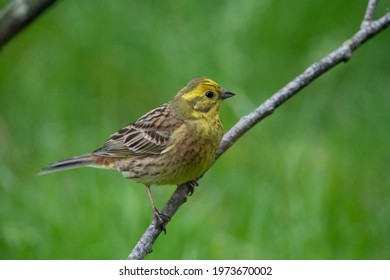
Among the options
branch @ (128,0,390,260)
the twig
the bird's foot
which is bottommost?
the bird's foot

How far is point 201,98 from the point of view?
4473mm

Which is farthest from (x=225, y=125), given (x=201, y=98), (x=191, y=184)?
(x=201, y=98)

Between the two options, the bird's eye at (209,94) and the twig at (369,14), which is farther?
the bird's eye at (209,94)

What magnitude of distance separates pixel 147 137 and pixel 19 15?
2675 mm

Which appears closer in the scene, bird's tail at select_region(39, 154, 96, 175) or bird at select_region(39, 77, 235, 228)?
bird at select_region(39, 77, 235, 228)

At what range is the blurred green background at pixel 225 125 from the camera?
5.60 metres

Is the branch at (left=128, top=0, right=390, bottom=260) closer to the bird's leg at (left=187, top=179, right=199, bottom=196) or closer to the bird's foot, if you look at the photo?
the bird's foot

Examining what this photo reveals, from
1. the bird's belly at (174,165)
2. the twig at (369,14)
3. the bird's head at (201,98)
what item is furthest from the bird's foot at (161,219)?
the twig at (369,14)

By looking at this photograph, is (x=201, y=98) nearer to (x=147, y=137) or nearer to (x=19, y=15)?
(x=147, y=137)

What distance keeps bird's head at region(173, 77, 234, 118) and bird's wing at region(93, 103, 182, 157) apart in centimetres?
16

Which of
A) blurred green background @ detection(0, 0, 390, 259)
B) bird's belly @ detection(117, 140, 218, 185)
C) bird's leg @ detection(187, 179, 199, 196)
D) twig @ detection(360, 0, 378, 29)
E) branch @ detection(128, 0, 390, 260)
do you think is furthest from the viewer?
blurred green background @ detection(0, 0, 390, 259)

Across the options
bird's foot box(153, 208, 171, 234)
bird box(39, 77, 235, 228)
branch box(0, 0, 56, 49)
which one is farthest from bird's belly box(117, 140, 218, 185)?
branch box(0, 0, 56, 49)

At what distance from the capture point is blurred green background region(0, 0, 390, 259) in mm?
5598

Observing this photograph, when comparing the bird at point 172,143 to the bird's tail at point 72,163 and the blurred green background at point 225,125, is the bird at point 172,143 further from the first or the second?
the blurred green background at point 225,125
